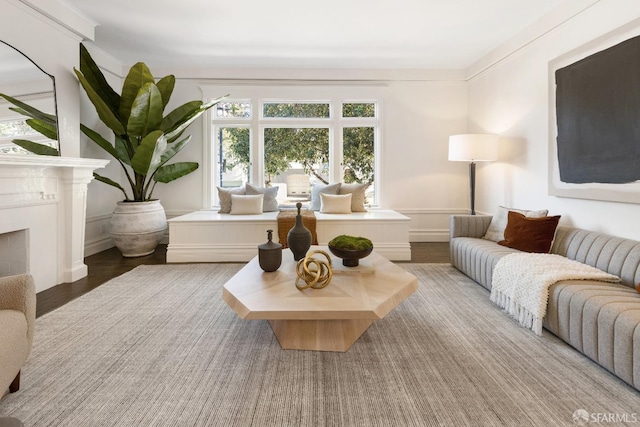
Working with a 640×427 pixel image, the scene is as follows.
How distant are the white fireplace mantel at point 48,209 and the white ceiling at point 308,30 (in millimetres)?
1688

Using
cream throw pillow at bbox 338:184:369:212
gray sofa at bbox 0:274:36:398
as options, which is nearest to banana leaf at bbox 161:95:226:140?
cream throw pillow at bbox 338:184:369:212

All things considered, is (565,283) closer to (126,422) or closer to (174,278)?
(126,422)

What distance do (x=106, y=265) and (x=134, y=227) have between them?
560 millimetres

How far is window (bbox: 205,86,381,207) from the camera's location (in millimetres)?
5484

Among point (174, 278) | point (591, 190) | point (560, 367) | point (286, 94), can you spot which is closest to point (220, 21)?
point (286, 94)

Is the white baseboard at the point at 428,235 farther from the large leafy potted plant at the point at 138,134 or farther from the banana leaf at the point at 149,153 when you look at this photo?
the banana leaf at the point at 149,153

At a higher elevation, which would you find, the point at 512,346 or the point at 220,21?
the point at 220,21

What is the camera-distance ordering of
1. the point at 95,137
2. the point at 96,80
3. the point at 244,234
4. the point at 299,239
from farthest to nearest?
1. the point at 244,234
2. the point at 95,137
3. the point at 96,80
4. the point at 299,239

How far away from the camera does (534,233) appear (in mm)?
3045

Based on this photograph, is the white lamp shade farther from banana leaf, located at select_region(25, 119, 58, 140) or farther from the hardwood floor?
banana leaf, located at select_region(25, 119, 58, 140)

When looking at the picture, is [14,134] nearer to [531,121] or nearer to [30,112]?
[30,112]

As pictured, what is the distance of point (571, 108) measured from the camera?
10.3 ft

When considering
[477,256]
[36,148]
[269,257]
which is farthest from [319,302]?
[36,148]

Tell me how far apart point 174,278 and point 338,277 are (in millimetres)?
2098
